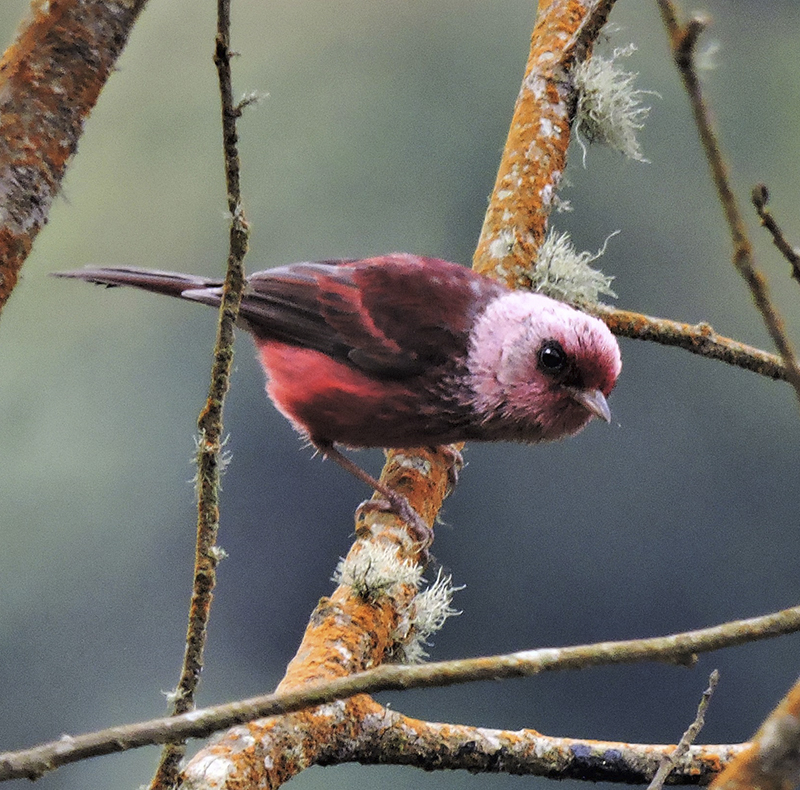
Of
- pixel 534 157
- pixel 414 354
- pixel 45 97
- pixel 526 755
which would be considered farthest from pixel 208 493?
pixel 534 157

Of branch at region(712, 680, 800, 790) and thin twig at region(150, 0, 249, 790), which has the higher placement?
thin twig at region(150, 0, 249, 790)

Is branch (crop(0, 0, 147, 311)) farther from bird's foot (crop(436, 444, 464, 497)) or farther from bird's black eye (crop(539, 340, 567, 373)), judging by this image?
bird's foot (crop(436, 444, 464, 497))

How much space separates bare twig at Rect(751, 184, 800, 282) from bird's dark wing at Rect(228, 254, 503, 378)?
1.51 m

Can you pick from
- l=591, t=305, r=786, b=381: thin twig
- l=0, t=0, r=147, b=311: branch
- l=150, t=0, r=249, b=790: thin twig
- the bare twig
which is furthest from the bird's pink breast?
the bare twig

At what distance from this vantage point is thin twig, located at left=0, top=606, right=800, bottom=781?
991 millimetres

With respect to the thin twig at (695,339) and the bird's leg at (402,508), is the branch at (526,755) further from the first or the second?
the thin twig at (695,339)

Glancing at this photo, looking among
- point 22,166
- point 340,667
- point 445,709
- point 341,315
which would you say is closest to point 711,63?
point 22,166

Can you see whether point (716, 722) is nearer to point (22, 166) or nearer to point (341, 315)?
point (341, 315)

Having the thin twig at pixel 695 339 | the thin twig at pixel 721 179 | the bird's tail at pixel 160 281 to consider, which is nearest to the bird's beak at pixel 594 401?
the thin twig at pixel 695 339

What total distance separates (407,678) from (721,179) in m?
0.58

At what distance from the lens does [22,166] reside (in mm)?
1216

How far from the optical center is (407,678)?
1052 millimetres

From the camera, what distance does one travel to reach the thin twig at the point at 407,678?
0.99 m

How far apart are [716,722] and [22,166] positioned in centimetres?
478
